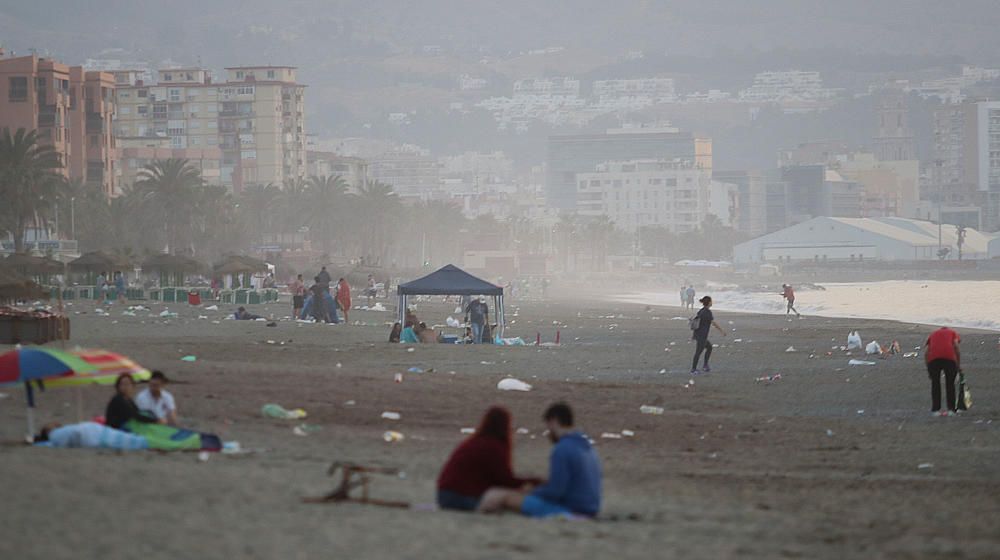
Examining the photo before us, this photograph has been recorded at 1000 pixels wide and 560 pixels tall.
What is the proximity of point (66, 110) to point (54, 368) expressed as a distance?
324 feet

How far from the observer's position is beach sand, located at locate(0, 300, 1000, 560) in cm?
1029

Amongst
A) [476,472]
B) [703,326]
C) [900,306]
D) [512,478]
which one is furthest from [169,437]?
[900,306]

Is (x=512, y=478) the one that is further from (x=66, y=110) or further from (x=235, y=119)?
(x=235, y=119)

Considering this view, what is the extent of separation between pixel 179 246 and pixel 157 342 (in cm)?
6694

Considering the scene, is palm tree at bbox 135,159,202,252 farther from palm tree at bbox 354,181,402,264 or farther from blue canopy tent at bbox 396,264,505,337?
blue canopy tent at bbox 396,264,505,337

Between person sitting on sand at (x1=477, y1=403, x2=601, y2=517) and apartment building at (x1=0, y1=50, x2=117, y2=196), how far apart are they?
92.3 meters

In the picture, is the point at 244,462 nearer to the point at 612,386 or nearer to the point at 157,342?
the point at 612,386

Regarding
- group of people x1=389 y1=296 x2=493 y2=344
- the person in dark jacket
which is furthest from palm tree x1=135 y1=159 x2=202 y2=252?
the person in dark jacket

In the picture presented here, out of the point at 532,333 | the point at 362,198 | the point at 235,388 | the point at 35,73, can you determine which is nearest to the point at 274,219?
the point at 362,198

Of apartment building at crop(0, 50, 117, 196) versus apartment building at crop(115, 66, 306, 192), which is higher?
Answer: apartment building at crop(115, 66, 306, 192)

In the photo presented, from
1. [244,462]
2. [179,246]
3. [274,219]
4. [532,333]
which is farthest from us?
[274,219]

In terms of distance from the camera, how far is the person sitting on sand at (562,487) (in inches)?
449

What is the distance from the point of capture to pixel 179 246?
96000 millimetres

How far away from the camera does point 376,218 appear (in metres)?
132
